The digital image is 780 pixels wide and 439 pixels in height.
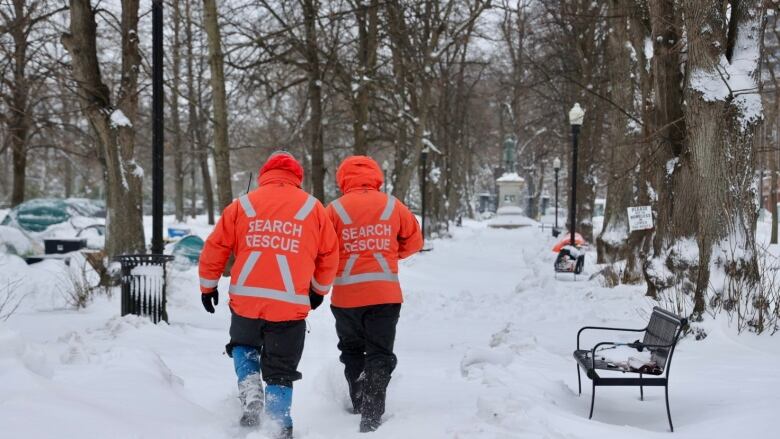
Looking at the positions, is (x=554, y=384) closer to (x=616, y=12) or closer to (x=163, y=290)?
(x=163, y=290)

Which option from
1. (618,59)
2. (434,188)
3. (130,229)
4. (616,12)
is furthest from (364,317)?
(434,188)

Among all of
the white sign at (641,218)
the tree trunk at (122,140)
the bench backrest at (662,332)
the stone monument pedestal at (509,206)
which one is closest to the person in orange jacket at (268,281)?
the bench backrest at (662,332)

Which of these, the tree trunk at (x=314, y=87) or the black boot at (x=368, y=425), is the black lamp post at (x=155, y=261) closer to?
the black boot at (x=368, y=425)

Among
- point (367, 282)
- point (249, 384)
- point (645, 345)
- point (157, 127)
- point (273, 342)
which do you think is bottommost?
point (249, 384)

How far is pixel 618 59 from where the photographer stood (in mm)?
16406

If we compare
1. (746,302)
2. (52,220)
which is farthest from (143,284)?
(52,220)

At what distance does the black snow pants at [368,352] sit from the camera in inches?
186

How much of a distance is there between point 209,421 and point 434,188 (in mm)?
26990

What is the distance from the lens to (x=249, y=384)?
4434 mm

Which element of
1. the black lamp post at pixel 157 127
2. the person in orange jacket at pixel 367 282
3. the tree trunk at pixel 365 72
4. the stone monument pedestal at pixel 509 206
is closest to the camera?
the person in orange jacket at pixel 367 282

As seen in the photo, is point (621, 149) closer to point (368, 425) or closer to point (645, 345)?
point (645, 345)

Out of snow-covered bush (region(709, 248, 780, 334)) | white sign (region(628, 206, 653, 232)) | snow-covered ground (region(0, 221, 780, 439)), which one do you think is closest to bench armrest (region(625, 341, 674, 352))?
snow-covered ground (region(0, 221, 780, 439))

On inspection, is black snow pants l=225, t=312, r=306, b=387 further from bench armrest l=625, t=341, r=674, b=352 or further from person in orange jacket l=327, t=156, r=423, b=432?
bench armrest l=625, t=341, r=674, b=352

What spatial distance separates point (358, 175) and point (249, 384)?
5.38 feet
